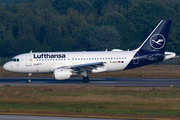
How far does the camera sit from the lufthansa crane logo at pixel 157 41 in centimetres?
3875

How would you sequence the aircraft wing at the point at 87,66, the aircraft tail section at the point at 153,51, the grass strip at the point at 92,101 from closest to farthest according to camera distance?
the grass strip at the point at 92,101 < the aircraft wing at the point at 87,66 < the aircraft tail section at the point at 153,51

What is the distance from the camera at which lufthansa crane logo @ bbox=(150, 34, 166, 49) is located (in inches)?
1526

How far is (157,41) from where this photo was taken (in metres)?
38.8

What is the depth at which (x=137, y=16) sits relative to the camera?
116688 mm

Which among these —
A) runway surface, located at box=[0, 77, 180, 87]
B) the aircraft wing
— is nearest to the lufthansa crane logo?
runway surface, located at box=[0, 77, 180, 87]

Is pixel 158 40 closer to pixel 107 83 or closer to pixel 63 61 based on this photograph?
pixel 107 83

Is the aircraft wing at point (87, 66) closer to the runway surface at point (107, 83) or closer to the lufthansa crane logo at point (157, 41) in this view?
the runway surface at point (107, 83)

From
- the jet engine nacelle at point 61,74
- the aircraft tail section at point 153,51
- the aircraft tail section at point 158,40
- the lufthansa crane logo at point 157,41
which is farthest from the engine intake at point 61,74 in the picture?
the lufthansa crane logo at point 157,41

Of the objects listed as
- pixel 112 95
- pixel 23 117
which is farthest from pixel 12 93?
pixel 23 117

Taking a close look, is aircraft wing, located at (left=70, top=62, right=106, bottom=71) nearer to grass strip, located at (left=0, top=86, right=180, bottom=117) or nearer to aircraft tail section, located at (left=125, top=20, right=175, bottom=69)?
aircraft tail section, located at (left=125, top=20, right=175, bottom=69)

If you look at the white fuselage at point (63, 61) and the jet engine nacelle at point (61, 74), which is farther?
the white fuselage at point (63, 61)

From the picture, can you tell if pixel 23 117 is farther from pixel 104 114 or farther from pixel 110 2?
pixel 110 2

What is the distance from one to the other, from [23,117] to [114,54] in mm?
22201

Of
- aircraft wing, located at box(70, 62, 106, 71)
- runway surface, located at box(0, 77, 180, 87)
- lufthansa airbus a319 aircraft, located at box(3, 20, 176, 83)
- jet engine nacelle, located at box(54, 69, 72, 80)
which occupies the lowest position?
runway surface, located at box(0, 77, 180, 87)
